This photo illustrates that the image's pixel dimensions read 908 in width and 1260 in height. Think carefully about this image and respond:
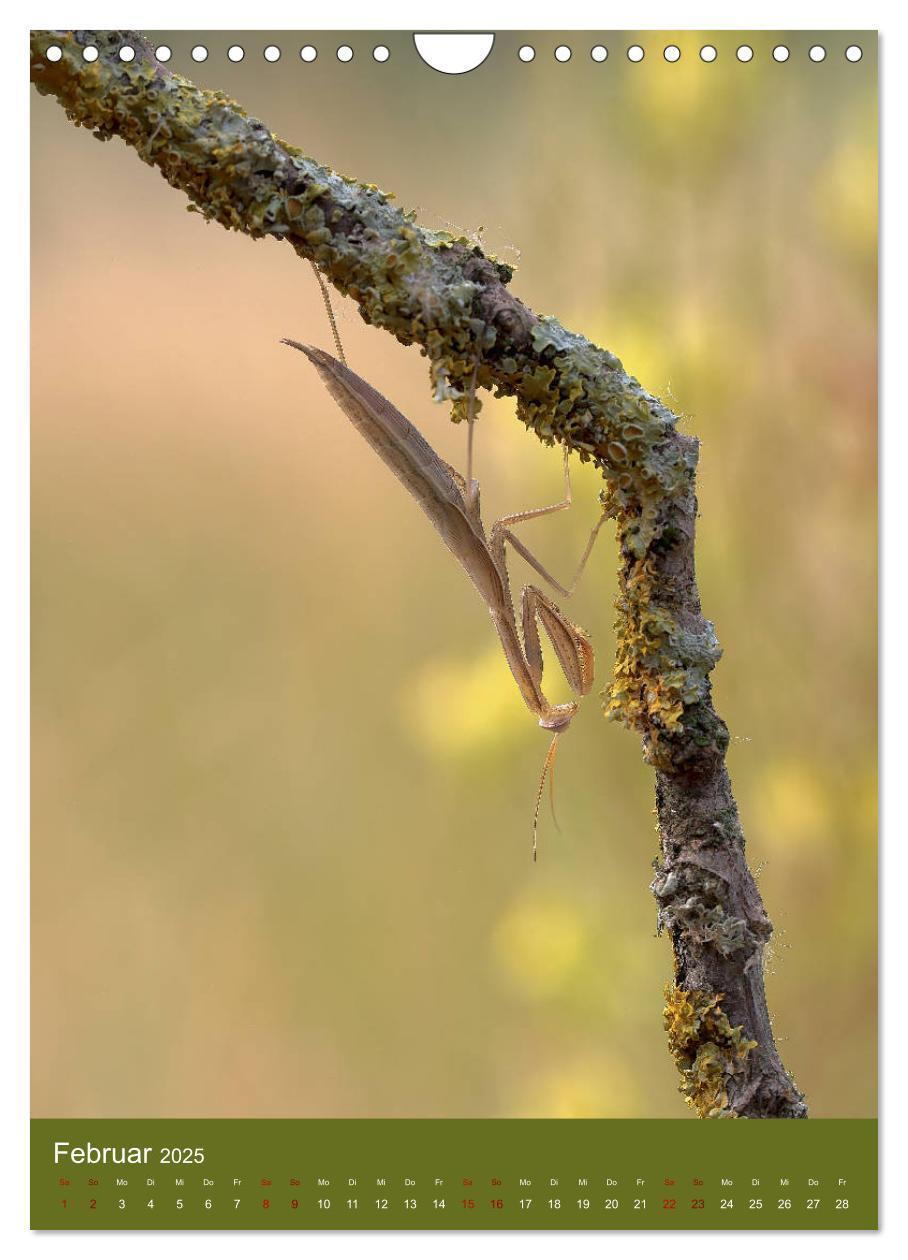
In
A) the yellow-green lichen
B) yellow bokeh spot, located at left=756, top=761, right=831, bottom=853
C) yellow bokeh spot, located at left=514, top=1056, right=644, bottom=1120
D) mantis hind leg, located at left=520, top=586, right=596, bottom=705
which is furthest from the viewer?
yellow bokeh spot, located at left=514, top=1056, right=644, bottom=1120

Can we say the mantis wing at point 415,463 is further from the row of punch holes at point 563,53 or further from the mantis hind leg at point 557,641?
the row of punch holes at point 563,53

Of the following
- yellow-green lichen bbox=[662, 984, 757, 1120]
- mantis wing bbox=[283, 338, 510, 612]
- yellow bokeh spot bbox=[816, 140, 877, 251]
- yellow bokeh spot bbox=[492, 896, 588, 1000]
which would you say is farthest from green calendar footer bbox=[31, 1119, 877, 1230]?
yellow bokeh spot bbox=[816, 140, 877, 251]

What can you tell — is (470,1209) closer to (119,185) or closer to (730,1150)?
(730,1150)

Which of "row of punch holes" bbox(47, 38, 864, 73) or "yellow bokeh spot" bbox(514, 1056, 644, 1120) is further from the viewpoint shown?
"yellow bokeh spot" bbox(514, 1056, 644, 1120)

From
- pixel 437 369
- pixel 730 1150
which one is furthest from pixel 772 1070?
pixel 437 369

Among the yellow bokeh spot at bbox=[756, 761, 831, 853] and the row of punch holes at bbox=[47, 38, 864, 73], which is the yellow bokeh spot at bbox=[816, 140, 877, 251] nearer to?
the row of punch holes at bbox=[47, 38, 864, 73]

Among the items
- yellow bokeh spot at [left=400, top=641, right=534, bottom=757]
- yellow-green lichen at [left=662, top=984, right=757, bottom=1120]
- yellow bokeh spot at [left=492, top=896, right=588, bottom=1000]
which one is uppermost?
yellow bokeh spot at [left=400, top=641, right=534, bottom=757]
